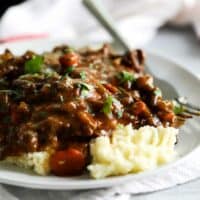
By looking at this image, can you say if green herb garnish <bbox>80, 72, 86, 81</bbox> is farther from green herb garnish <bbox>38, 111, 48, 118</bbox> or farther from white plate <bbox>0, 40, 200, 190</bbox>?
white plate <bbox>0, 40, 200, 190</bbox>

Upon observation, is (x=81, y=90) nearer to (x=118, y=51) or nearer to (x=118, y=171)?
(x=118, y=171)

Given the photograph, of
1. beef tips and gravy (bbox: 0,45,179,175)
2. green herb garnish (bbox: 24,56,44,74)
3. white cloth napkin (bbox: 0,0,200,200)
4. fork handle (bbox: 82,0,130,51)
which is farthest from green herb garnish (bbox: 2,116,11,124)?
white cloth napkin (bbox: 0,0,200,200)

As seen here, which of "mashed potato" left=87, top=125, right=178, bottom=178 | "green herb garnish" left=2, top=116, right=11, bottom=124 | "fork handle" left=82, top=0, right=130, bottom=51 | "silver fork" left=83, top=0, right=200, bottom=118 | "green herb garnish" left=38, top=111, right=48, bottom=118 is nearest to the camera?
"mashed potato" left=87, top=125, right=178, bottom=178

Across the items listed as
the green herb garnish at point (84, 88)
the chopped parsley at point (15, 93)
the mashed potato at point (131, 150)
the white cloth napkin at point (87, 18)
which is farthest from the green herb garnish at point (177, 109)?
the white cloth napkin at point (87, 18)

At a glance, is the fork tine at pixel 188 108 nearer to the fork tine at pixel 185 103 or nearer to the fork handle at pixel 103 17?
the fork tine at pixel 185 103

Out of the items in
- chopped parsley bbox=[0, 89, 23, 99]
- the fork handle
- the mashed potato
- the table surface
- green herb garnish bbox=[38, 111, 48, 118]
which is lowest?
the mashed potato
